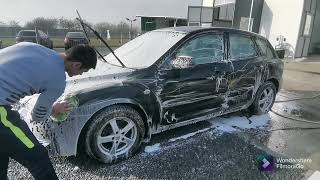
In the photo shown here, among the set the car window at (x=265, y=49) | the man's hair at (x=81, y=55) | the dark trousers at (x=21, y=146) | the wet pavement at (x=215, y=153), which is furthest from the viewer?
the car window at (x=265, y=49)

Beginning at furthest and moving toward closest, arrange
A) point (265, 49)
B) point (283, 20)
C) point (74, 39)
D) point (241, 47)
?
1. point (74, 39)
2. point (283, 20)
3. point (265, 49)
4. point (241, 47)

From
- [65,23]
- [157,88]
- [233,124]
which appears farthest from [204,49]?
[65,23]

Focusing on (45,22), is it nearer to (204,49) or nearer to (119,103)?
(204,49)

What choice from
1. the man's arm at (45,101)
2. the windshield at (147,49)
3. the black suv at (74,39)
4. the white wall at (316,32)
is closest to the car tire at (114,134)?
the windshield at (147,49)

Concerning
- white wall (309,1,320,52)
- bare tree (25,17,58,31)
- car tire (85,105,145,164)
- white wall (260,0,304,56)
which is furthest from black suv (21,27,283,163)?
bare tree (25,17,58,31)

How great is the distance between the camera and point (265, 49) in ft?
19.0

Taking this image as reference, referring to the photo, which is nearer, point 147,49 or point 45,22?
point 147,49

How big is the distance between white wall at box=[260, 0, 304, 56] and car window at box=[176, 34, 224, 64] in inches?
530

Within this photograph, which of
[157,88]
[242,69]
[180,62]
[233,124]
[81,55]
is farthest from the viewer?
[233,124]

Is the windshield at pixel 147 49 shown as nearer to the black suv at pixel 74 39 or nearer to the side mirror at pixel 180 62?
the side mirror at pixel 180 62

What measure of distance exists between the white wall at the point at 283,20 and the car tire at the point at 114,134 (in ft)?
49.3

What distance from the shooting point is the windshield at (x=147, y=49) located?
168 inches

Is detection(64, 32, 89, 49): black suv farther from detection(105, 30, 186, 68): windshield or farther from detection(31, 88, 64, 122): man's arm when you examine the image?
detection(31, 88, 64, 122): man's arm

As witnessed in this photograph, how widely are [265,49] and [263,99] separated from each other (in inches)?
36.4
